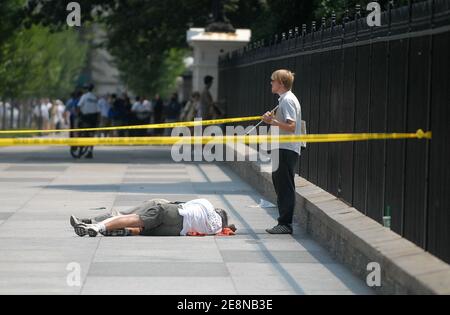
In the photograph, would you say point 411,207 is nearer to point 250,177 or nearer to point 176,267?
point 176,267

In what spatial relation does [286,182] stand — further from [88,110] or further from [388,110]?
[88,110]

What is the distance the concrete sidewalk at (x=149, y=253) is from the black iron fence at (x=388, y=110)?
0.76 metres

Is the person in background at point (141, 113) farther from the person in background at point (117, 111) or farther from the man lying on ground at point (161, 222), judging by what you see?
the man lying on ground at point (161, 222)

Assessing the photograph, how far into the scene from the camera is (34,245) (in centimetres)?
1212

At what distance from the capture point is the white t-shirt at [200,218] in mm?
12656

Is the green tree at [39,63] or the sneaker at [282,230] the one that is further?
the green tree at [39,63]

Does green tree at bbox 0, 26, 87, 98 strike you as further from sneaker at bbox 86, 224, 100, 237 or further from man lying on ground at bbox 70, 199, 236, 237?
sneaker at bbox 86, 224, 100, 237

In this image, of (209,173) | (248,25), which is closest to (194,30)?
(248,25)

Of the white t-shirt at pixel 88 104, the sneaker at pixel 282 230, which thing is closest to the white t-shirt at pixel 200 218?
the sneaker at pixel 282 230

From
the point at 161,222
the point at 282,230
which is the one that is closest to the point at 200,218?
the point at 161,222

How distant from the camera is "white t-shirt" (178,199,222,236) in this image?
12656mm

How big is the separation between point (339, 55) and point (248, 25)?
2017cm

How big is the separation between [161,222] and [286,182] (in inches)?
56.9

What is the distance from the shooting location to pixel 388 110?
10961 millimetres
